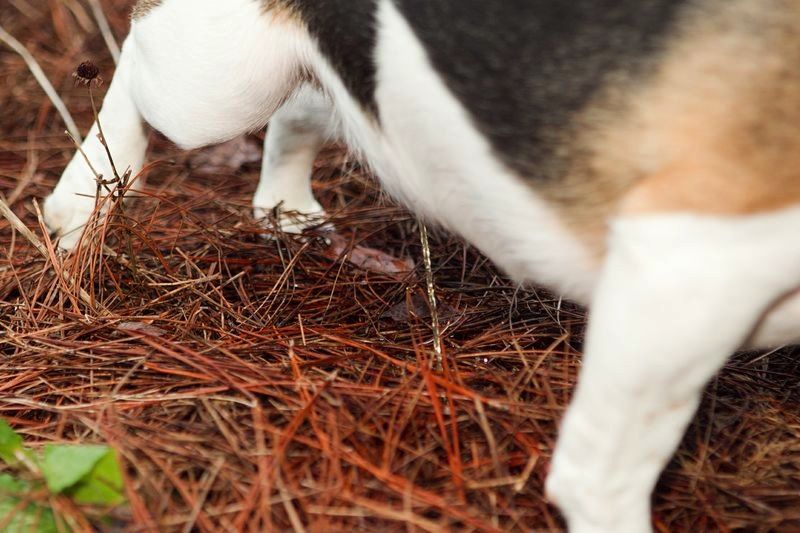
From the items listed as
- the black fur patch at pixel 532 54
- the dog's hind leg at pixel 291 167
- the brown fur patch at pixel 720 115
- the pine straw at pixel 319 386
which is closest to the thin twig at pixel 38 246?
the pine straw at pixel 319 386

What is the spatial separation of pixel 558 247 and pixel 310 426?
22.2 inches

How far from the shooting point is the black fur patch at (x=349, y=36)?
1558 mm

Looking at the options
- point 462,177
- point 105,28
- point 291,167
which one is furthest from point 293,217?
point 105,28

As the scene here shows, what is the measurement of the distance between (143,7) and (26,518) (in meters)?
1.10

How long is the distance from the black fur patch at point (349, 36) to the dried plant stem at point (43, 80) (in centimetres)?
99

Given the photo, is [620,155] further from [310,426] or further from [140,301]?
[140,301]

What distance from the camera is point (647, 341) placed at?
1244 mm

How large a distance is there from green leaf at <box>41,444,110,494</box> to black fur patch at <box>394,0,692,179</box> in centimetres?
84

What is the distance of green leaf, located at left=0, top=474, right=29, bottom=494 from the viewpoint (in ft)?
5.08

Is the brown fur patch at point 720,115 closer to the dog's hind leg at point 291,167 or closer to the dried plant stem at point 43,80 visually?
the dog's hind leg at point 291,167

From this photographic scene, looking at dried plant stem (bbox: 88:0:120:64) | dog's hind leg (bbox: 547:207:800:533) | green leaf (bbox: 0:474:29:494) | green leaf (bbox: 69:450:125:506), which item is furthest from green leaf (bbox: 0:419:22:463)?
dried plant stem (bbox: 88:0:120:64)

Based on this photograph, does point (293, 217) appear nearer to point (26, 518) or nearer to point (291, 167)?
point (291, 167)

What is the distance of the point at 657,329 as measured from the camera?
4.05 ft

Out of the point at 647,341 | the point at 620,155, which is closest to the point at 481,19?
the point at 620,155
